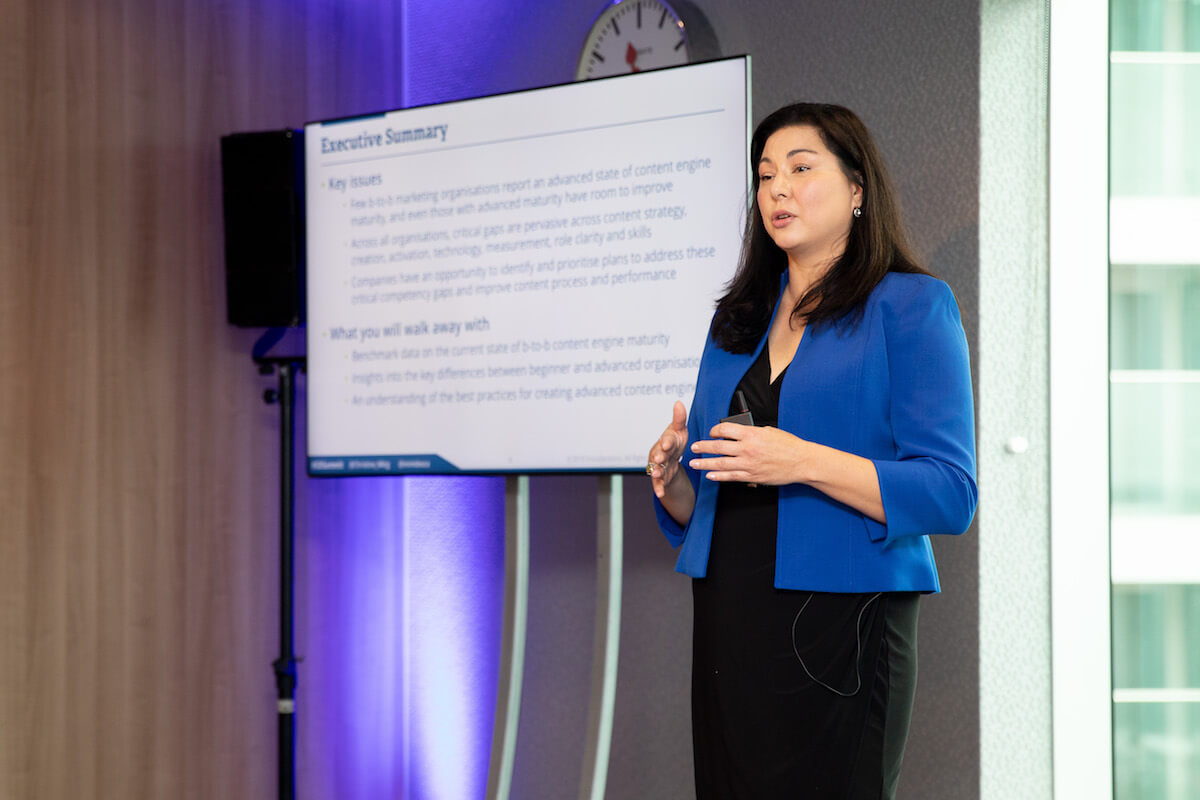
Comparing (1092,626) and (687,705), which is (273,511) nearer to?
(687,705)

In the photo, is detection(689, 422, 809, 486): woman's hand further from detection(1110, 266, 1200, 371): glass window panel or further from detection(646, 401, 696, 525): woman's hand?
detection(1110, 266, 1200, 371): glass window panel

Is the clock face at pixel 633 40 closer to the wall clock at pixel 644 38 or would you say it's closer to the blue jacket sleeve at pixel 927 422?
the wall clock at pixel 644 38

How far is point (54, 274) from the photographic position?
270 centimetres

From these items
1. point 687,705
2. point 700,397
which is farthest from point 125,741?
point 700,397

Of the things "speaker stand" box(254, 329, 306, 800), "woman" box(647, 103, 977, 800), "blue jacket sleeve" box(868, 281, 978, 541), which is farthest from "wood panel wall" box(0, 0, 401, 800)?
"blue jacket sleeve" box(868, 281, 978, 541)

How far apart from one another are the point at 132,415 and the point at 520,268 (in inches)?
47.5

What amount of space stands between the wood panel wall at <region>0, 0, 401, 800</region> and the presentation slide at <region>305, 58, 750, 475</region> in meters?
0.35

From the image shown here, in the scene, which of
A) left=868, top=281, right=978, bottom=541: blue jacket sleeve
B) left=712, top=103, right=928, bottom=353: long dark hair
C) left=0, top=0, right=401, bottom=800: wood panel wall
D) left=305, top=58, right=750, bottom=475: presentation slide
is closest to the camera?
left=868, top=281, right=978, bottom=541: blue jacket sleeve

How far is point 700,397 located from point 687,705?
5.10ft

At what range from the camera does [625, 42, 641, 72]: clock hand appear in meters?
2.93

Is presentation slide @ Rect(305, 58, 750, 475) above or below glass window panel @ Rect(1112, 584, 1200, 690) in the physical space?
above

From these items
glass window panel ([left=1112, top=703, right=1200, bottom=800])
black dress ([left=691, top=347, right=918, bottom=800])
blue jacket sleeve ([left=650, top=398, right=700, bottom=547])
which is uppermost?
blue jacket sleeve ([left=650, top=398, right=700, bottom=547])

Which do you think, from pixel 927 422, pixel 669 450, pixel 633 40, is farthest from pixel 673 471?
pixel 633 40

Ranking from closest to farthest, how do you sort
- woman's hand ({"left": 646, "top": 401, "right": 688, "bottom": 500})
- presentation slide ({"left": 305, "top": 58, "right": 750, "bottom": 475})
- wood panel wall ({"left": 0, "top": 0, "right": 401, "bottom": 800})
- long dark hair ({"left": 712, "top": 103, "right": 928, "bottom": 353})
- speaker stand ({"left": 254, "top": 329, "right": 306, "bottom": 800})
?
1. long dark hair ({"left": 712, "top": 103, "right": 928, "bottom": 353})
2. woman's hand ({"left": 646, "top": 401, "right": 688, "bottom": 500})
3. presentation slide ({"left": 305, "top": 58, "right": 750, "bottom": 475})
4. wood panel wall ({"left": 0, "top": 0, "right": 401, "bottom": 800})
5. speaker stand ({"left": 254, "top": 329, "right": 306, "bottom": 800})
